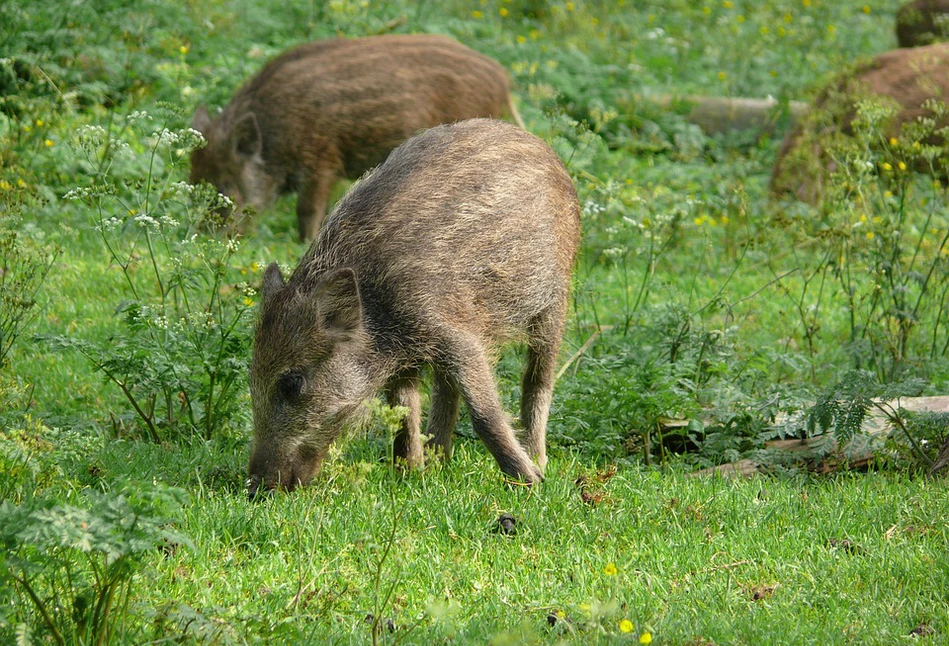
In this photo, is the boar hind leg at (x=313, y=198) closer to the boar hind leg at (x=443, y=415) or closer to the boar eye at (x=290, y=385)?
the boar hind leg at (x=443, y=415)

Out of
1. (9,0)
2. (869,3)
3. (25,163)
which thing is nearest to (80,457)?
(25,163)

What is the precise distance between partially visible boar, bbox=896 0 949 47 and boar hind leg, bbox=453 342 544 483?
1009cm

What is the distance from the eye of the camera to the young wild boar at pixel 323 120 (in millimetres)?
10672

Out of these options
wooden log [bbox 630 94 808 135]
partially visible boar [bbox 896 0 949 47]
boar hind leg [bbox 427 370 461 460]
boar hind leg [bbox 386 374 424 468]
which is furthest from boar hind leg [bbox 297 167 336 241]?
partially visible boar [bbox 896 0 949 47]

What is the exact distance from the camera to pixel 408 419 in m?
6.18

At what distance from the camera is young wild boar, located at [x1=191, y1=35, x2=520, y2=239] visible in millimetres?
10672

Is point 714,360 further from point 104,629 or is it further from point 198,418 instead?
point 104,629

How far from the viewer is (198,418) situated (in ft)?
22.4

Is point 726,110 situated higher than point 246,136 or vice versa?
point 246,136

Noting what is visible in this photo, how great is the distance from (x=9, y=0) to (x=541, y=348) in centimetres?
724

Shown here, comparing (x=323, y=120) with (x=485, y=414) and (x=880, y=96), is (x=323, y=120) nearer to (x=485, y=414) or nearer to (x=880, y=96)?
(x=880, y=96)

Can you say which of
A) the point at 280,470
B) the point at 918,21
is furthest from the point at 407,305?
the point at 918,21

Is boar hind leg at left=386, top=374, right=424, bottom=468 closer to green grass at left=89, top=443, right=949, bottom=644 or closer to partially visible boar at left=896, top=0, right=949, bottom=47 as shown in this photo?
green grass at left=89, top=443, right=949, bottom=644

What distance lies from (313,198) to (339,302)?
17.3 feet
